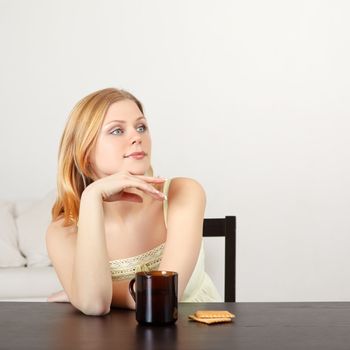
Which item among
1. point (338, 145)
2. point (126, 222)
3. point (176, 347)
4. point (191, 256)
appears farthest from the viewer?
point (338, 145)

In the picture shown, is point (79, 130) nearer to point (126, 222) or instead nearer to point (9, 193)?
point (126, 222)

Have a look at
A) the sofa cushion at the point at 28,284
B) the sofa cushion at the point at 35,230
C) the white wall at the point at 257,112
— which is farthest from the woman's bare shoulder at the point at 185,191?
the white wall at the point at 257,112

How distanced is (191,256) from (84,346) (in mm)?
665

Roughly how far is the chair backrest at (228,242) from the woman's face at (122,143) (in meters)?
0.35

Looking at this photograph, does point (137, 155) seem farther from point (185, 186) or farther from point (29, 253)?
point (29, 253)

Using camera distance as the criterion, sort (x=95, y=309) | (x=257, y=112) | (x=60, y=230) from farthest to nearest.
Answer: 1. (x=257, y=112)
2. (x=60, y=230)
3. (x=95, y=309)

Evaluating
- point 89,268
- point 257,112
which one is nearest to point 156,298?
point 89,268

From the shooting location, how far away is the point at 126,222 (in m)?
1.95

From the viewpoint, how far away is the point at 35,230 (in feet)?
13.5

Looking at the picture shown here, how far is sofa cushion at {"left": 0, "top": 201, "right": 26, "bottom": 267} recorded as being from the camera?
3939mm

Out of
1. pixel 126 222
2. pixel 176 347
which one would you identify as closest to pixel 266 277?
pixel 126 222

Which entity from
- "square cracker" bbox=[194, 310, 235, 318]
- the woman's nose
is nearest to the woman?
the woman's nose

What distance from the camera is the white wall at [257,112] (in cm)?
441

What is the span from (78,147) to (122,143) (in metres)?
0.13
